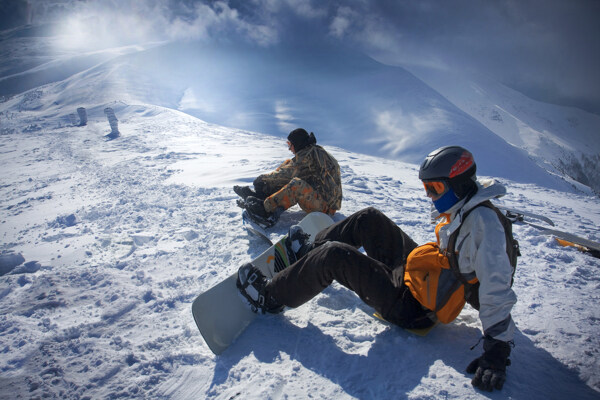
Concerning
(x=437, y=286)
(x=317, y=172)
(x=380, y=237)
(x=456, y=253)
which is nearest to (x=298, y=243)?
(x=380, y=237)

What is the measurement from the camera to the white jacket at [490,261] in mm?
1604

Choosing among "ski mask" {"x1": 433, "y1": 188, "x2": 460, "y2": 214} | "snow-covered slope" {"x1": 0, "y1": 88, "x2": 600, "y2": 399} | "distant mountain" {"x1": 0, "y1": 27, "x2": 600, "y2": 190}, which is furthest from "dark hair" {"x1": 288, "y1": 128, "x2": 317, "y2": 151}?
"distant mountain" {"x1": 0, "y1": 27, "x2": 600, "y2": 190}

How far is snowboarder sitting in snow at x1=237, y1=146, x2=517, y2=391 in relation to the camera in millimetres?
1639

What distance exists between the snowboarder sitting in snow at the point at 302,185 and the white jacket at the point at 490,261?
2.45 metres

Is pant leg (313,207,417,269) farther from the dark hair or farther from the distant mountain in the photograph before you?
the distant mountain

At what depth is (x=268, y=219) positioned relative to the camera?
13.4 ft

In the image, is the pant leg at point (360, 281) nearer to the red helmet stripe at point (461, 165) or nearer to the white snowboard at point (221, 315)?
the white snowboard at point (221, 315)

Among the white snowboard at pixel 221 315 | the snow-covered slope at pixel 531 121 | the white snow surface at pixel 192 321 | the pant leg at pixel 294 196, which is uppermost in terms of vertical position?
the pant leg at pixel 294 196

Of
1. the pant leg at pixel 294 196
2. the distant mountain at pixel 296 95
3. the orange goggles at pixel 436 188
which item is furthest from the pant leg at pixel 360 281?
the distant mountain at pixel 296 95

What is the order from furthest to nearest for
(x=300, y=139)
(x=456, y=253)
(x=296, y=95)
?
(x=296, y=95) < (x=300, y=139) < (x=456, y=253)

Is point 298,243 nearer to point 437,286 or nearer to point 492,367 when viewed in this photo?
point 437,286

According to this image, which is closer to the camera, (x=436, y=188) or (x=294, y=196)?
(x=436, y=188)

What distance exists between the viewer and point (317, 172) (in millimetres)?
4168

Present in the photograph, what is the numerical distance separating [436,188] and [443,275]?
1.74 feet
